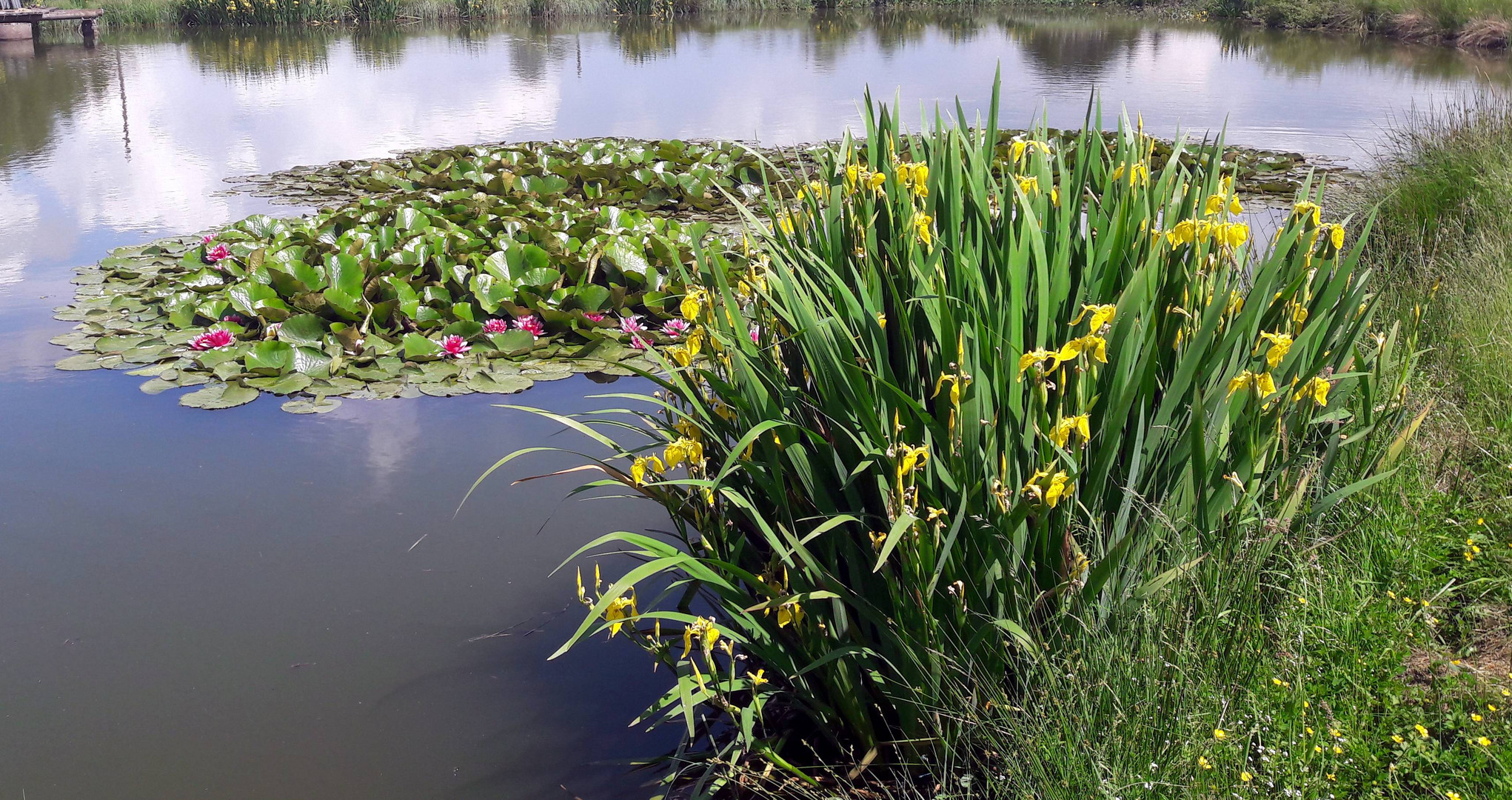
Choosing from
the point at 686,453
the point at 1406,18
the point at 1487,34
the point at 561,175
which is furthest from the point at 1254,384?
the point at 1406,18

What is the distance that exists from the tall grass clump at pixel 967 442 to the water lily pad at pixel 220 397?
115 inches

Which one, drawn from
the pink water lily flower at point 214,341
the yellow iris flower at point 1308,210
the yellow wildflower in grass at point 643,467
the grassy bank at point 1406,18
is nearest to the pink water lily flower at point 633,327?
the pink water lily flower at point 214,341

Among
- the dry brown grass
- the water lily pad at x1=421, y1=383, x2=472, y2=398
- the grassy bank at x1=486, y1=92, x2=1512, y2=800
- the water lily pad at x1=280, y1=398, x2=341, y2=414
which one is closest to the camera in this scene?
the grassy bank at x1=486, y1=92, x2=1512, y2=800

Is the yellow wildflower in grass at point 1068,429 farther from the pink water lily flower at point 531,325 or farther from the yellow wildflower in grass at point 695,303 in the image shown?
the pink water lily flower at point 531,325

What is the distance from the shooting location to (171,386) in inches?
175

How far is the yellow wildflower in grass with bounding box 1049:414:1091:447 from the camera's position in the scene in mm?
1533

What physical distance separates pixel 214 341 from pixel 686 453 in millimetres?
3828

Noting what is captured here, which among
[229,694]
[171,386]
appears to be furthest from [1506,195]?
[171,386]

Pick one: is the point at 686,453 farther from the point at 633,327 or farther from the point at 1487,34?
the point at 1487,34

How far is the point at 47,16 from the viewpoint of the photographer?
19078 millimetres

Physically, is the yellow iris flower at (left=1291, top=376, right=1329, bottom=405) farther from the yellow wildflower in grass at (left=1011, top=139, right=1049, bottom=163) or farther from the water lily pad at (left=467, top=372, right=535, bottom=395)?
the water lily pad at (left=467, top=372, right=535, bottom=395)

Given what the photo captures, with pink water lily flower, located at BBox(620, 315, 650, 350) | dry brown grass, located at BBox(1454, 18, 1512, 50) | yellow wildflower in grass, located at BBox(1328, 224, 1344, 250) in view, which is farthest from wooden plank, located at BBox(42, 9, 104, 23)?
dry brown grass, located at BBox(1454, 18, 1512, 50)

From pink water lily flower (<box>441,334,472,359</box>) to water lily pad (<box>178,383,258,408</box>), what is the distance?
852 millimetres

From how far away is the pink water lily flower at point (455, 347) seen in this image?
4691 mm
